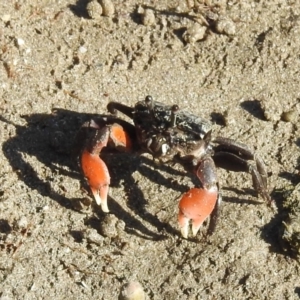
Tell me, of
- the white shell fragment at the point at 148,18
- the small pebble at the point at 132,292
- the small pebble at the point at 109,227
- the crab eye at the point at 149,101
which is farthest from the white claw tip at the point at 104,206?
the white shell fragment at the point at 148,18

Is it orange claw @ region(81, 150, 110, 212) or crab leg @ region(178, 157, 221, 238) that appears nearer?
crab leg @ region(178, 157, 221, 238)

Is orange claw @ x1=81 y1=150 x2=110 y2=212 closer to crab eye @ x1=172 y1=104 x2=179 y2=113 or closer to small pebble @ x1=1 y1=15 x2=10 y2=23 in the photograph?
crab eye @ x1=172 y1=104 x2=179 y2=113

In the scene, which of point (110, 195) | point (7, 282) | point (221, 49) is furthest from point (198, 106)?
point (7, 282)

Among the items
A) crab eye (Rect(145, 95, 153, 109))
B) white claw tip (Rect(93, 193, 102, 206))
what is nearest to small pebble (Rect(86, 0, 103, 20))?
crab eye (Rect(145, 95, 153, 109))

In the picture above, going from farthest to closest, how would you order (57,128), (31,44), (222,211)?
(31,44), (57,128), (222,211)

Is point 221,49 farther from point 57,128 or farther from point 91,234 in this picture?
point 91,234

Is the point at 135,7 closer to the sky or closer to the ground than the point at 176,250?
closer to the sky

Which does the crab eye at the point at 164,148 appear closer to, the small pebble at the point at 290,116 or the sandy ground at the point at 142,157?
the sandy ground at the point at 142,157

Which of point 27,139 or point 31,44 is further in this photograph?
point 31,44
